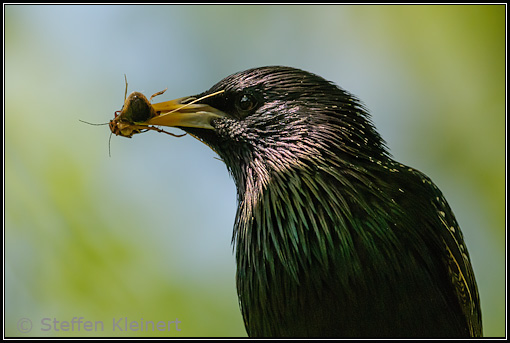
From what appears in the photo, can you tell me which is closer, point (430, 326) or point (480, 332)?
point (430, 326)

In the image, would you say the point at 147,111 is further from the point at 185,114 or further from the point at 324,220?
the point at 324,220

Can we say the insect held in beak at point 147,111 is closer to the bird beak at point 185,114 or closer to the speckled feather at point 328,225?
the bird beak at point 185,114

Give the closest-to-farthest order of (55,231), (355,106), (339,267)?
(339,267) → (355,106) → (55,231)

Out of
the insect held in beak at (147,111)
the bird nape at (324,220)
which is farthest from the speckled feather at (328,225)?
the insect held in beak at (147,111)

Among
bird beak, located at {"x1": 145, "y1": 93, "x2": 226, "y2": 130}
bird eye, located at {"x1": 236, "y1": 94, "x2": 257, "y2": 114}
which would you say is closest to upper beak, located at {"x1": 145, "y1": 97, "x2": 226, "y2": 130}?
bird beak, located at {"x1": 145, "y1": 93, "x2": 226, "y2": 130}

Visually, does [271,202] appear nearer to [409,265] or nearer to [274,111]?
[274,111]

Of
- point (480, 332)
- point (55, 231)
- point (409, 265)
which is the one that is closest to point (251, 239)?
point (409, 265)

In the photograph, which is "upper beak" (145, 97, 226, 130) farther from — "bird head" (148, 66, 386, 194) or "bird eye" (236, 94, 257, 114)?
"bird eye" (236, 94, 257, 114)
